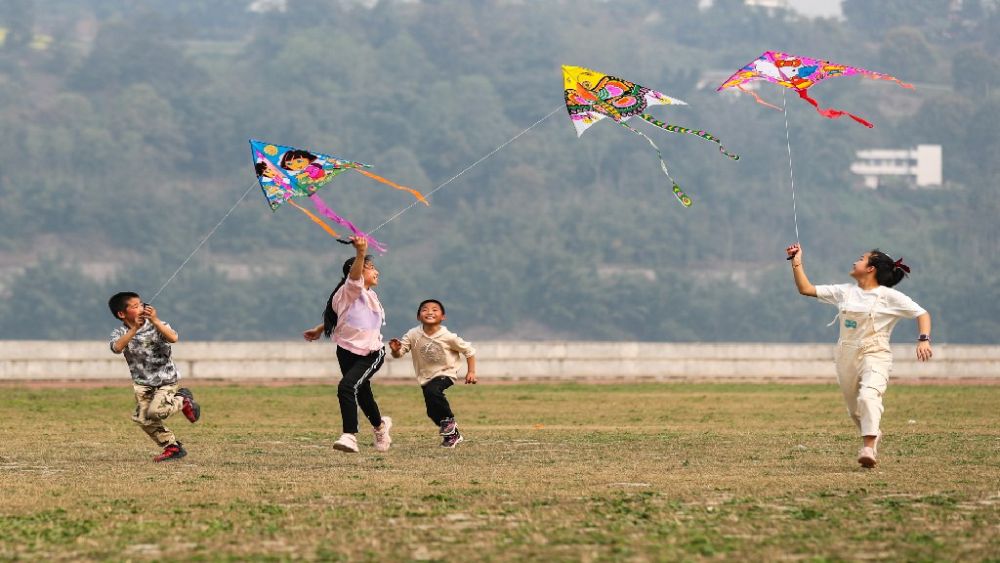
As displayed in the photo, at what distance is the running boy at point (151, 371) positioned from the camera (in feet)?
46.5

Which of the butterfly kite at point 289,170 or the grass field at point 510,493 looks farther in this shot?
the butterfly kite at point 289,170

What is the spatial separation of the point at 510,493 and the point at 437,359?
471 cm

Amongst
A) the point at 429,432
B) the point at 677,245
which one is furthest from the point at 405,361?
the point at 677,245

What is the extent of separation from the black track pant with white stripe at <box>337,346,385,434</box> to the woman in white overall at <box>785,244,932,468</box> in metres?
3.34

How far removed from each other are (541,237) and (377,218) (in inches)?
576

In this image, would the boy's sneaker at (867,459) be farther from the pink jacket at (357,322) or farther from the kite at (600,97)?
the kite at (600,97)

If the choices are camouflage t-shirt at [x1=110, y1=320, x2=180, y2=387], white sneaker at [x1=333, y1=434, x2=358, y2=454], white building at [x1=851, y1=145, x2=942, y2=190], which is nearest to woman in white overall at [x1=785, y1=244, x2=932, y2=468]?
white sneaker at [x1=333, y1=434, x2=358, y2=454]

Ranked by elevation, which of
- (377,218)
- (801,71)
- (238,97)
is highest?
(238,97)

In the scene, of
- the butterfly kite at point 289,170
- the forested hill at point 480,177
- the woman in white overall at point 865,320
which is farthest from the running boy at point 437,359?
the forested hill at point 480,177

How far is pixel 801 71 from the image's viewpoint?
56.2 ft

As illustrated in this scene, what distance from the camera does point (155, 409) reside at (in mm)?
14188

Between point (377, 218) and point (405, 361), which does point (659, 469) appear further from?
point (377, 218)

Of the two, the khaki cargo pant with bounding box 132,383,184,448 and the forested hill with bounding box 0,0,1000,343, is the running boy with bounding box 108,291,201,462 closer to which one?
the khaki cargo pant with bounding box 132,383,184,448

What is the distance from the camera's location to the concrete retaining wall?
33.3 metres
